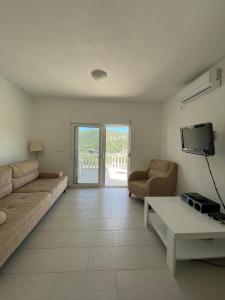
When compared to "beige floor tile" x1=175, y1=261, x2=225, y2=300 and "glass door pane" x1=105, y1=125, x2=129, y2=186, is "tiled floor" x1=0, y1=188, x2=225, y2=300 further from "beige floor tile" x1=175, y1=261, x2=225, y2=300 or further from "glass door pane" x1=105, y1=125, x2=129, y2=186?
"glass door pane" x1=105, y1=125, x2=129, y2=186

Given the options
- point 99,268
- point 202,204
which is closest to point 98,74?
point 202,204

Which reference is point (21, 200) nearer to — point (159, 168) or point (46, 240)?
point (46, 240)

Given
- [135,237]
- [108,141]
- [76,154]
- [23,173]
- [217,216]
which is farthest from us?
[108,141]

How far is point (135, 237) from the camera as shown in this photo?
227 centimetres

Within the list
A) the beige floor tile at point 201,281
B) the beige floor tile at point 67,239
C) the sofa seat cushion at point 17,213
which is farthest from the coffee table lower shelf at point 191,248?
the sofa seat cushion at point 17,213

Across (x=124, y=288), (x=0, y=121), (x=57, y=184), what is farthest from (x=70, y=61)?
(x=124, y=288)

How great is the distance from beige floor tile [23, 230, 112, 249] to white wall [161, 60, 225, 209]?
174 centimetres

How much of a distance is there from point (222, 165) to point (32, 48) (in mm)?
3074

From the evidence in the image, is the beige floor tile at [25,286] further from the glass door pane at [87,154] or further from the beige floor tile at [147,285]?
the glass door pane at [87,154]

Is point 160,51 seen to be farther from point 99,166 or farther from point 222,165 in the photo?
point 99,166

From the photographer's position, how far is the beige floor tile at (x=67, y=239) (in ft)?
6.81

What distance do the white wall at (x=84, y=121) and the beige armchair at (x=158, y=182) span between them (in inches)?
29.2

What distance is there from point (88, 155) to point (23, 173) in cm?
189

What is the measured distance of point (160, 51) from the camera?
2.24m
